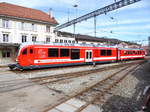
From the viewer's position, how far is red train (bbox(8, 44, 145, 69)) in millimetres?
12977

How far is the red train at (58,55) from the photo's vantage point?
12977 millimetres

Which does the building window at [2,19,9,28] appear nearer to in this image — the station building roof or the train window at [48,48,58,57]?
the station building roof

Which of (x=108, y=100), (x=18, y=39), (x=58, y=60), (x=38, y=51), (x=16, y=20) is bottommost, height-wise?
(x=108, y=100)

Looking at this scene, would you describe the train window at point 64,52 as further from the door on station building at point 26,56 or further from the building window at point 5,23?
the building window at point 5,23

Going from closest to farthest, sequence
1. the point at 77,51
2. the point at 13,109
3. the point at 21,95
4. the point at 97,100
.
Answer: the point at 13,109 < the point at 97,100 < the point at 21,95 < the point at 77,51

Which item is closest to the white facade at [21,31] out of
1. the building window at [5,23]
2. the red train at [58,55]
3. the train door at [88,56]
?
the building window at [5,23]

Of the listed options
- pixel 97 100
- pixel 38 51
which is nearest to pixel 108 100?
pixel 97 100

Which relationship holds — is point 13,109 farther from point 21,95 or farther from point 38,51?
point 38,51

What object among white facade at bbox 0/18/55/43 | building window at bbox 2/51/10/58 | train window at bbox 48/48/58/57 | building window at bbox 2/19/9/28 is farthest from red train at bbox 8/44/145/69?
building window at bbox 2/19/9/28

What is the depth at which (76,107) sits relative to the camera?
5.07 meters

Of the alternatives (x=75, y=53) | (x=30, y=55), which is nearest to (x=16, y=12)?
(x=75, y=53)

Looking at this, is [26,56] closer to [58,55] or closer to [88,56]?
[58,55]

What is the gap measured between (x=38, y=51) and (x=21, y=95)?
7516 millimetres

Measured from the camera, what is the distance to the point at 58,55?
48.8ft
